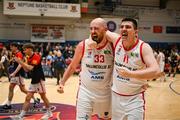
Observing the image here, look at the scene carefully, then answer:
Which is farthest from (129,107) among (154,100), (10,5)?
(10,5)

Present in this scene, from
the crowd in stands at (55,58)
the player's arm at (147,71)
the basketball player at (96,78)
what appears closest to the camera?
the player's arm at (147,71)

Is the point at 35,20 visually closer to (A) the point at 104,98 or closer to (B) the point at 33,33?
(B) the point at 33,33

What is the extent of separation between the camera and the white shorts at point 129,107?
15.7 ft

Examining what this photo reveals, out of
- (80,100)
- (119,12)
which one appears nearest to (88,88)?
(80,100)

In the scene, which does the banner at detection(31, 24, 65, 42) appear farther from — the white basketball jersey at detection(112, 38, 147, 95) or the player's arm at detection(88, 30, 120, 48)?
the white basketball jersey at detection(112, 38, 147, 95)

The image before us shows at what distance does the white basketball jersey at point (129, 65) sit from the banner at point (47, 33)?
21.7m

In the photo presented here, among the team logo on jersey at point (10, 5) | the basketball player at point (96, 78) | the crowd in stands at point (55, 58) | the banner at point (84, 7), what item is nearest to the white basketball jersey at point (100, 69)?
the basketball player at point (96, 78)

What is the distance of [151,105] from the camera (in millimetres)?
11688

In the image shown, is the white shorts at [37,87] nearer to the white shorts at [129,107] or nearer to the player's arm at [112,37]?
the player's arm at [112,37]

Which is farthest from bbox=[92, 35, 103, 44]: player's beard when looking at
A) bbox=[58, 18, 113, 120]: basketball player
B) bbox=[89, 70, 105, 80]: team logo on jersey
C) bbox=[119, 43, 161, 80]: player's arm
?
bbox=[119, 43, 161, 80]: player's arm

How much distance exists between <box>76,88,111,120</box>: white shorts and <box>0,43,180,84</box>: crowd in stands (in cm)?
1246

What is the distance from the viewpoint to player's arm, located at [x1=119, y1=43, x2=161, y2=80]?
13.8ft

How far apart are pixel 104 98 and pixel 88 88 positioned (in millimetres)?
280

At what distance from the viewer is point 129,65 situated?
4.83m
